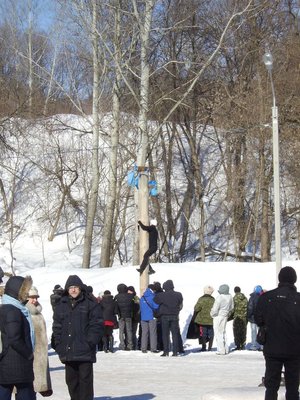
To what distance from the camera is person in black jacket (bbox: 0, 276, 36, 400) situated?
9148 mm

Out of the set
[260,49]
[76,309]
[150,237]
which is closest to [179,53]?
[260,49]

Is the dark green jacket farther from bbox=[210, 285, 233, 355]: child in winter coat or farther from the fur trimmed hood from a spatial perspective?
the fur trimmed hood

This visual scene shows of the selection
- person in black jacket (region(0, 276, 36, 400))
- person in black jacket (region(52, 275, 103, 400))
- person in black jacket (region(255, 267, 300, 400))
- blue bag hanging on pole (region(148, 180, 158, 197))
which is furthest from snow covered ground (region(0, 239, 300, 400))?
person in black jacket (region(0, 276, 36, 400))

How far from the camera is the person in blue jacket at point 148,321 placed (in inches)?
883

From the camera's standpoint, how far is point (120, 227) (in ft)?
171

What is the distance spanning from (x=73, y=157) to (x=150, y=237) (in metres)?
26.6

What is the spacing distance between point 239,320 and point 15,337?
15.1 m

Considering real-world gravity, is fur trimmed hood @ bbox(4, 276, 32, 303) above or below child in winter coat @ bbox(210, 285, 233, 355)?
above

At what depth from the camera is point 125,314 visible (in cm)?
2334

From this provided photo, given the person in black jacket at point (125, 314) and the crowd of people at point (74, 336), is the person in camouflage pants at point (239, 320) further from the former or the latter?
the crowd of people at point (74, 336)

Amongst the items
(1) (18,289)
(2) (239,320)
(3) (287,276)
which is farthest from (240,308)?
(1) (18,289)

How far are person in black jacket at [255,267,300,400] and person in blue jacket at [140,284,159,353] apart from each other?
11.6 meters

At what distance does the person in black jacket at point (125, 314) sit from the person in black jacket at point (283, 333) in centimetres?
1274

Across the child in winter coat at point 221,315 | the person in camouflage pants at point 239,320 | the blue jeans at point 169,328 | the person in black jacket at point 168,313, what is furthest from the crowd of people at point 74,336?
the person in camouflage pants at point 239,320
